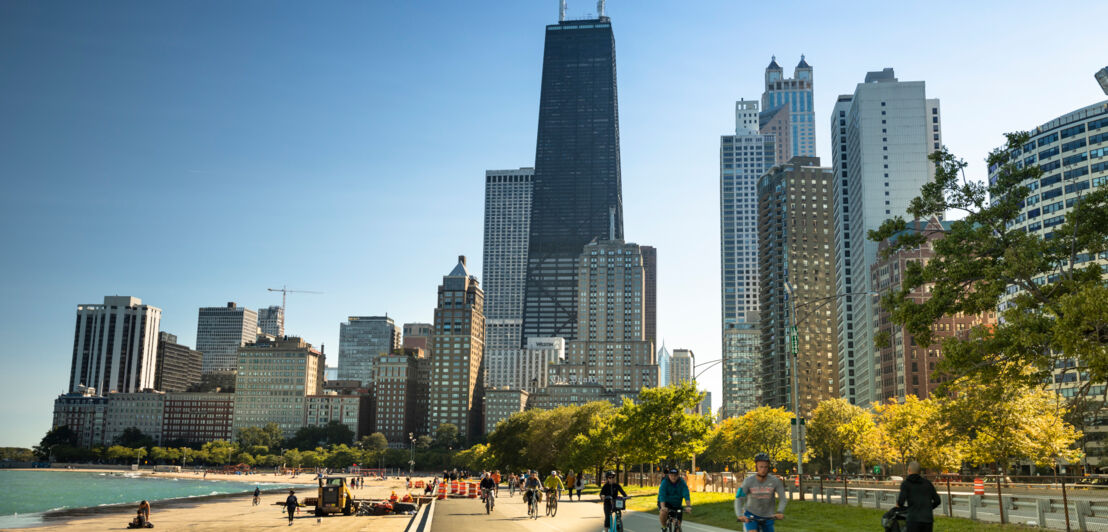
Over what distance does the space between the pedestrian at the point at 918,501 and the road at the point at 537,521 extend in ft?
45.1

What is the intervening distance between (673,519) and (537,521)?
528 inches

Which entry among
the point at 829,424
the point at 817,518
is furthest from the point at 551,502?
the point at 829,424

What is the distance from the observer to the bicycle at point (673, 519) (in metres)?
20.0

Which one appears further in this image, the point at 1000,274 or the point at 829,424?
the point at 829,424

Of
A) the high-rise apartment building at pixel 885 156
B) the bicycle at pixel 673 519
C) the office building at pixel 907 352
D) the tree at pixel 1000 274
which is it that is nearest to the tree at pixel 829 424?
the office building at pixel 907 352

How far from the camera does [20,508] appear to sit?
92.2 m

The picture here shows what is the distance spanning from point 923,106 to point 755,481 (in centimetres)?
19950

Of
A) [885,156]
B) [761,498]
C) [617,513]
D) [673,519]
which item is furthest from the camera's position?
[885,156]

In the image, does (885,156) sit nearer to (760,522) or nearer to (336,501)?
(336,501)

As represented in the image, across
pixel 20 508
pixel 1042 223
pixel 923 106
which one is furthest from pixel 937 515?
pixel 923 106

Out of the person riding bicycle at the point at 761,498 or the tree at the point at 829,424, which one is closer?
the person riding bicycle at the point at 761,498

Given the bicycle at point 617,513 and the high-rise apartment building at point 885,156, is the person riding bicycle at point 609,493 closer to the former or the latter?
the bicycle at point 617,513

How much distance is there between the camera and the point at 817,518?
30188 millimetres

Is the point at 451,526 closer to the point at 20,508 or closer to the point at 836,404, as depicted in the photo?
the point at 20,508
